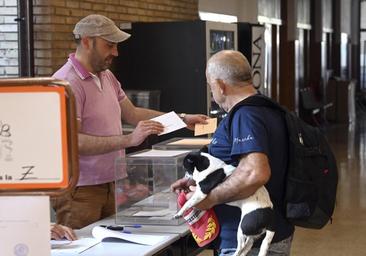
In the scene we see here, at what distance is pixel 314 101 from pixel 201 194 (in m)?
14.4

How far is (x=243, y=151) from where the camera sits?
111 inches

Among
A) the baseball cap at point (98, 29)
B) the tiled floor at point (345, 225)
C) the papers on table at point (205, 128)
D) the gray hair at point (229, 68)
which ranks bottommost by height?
the tiled floor at point (345, 225)

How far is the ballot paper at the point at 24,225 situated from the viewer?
6.40ft

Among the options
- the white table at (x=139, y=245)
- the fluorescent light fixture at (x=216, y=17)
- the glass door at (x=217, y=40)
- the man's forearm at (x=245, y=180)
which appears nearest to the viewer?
the man's forearm at (x=245, y=180)

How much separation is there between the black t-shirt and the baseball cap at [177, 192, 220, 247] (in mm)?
29

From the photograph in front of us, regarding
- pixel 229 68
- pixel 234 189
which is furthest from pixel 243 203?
pixel 229 68

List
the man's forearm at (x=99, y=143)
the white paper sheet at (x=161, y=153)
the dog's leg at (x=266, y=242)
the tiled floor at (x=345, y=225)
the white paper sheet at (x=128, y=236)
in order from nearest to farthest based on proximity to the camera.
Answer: the dog's leg at (x=266, y=242), the white paper sheet at (x=128, y=236), the man's forearm at (x=99, y=143), the white paper sheet at (x=161, y=153), the tiled floor at (x=345, y=225)

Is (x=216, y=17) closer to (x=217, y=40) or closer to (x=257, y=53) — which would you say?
(x=257, y=53)

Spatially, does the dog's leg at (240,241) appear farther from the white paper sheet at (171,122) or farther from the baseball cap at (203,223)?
the white paper sheet at (171,122)

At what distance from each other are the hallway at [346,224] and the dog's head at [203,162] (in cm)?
364

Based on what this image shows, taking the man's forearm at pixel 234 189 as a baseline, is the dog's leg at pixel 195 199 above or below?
below

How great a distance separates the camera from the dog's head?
2.93 m

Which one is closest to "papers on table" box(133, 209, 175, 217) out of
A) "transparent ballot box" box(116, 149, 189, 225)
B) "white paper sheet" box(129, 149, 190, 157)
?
"transparent ballot box" box(116, 149, 189, 225)

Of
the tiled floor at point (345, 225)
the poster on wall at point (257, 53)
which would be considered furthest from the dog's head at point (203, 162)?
the poster on wall at point (257, 53)
